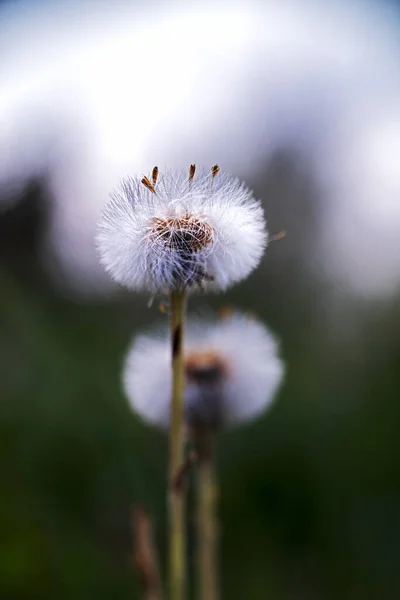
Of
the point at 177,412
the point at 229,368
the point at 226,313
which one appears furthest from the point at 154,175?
the point at 229,368

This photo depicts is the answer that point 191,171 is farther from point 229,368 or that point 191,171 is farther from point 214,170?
point 229,368

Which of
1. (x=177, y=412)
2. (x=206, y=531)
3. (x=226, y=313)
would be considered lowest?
(x=206, y=531)

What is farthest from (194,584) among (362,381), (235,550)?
(362,381)

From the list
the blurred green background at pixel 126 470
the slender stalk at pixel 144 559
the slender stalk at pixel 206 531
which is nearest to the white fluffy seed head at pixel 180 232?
the slender stalk at pixel 144 559

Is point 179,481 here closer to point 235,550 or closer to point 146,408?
point 146,408

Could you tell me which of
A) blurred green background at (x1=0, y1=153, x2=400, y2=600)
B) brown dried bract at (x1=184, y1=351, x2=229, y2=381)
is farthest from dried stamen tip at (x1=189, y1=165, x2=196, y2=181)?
blurred green background at (x1=0, y1=153, x2=400, y2=600)

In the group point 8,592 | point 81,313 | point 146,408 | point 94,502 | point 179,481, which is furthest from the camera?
point 81,313
